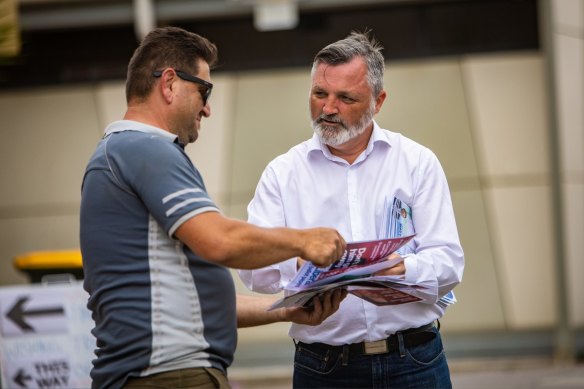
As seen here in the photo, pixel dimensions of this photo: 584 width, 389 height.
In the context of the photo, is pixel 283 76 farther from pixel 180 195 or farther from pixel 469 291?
pixel 180 195

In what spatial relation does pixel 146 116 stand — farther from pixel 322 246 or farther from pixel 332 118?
pixel 332 118

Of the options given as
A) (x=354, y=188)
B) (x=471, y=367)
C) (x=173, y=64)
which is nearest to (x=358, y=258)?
(x=354, y=188)

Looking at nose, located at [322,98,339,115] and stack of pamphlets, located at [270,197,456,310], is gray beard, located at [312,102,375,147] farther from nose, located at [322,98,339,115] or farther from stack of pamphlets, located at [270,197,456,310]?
stack of pamphlets, located at [270,197,456,310]

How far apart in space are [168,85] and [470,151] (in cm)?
804

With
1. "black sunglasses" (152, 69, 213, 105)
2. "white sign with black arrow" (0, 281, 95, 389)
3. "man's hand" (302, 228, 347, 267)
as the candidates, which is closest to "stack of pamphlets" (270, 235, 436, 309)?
"man's hand" (302, 228, 347, 267)

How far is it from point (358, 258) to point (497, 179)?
7.85 metres

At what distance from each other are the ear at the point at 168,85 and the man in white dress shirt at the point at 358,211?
0.80 meters

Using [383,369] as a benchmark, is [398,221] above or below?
above

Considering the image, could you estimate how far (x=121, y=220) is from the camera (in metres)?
3.61

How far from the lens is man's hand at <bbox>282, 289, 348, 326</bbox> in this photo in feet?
13.8

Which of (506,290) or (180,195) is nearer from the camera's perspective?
(180,195)

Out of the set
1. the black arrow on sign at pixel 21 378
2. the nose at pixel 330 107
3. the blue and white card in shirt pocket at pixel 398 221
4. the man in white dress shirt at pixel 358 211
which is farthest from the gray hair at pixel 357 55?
the black arrow on sign at pixel 21 378

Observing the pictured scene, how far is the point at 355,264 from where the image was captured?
12.8ft

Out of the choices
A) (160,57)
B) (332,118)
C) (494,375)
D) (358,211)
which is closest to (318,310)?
(358,211)
